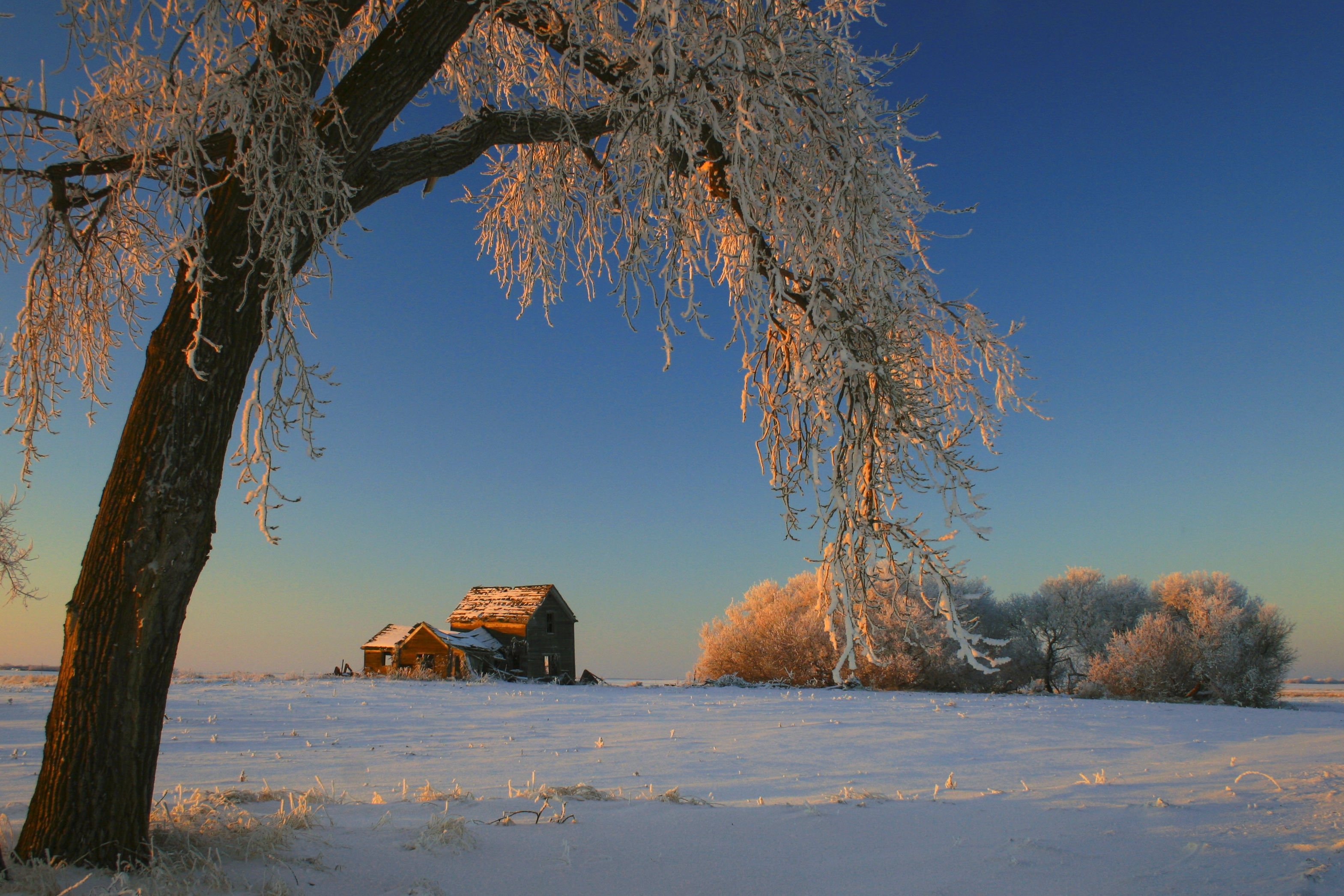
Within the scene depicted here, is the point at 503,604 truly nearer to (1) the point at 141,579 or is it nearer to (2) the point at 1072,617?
(2) the point at 1072,617

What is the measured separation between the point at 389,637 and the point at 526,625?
18.2ft

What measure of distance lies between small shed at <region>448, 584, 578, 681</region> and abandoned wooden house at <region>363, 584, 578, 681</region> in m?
0.03

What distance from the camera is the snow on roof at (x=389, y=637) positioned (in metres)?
29.3

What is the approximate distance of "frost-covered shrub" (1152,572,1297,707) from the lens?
73.2ft

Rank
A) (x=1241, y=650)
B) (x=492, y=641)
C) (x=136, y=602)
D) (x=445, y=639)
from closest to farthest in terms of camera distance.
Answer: (x=136, y=602)
(x=1241, y=650)
(x=445, y=639)
(x=492, y=641)

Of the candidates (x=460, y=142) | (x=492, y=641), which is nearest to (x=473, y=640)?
(x=492, y=641)

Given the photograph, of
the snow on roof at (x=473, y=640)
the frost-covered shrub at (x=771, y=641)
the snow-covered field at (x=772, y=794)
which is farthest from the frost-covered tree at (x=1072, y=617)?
the snow on roof at (x=473, y=640)

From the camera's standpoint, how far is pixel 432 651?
1104 inches

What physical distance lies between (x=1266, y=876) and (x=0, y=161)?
8.10 meters

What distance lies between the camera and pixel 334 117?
4.23m

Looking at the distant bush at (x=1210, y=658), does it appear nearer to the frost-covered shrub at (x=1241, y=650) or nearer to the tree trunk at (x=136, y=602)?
the frost-covered shrub at (x=1241, y=650)

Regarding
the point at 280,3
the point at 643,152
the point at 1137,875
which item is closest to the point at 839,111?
the point at 643,152

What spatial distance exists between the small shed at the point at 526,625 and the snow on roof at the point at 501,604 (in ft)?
0.07

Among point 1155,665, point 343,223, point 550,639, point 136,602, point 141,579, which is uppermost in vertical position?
point 343,223
